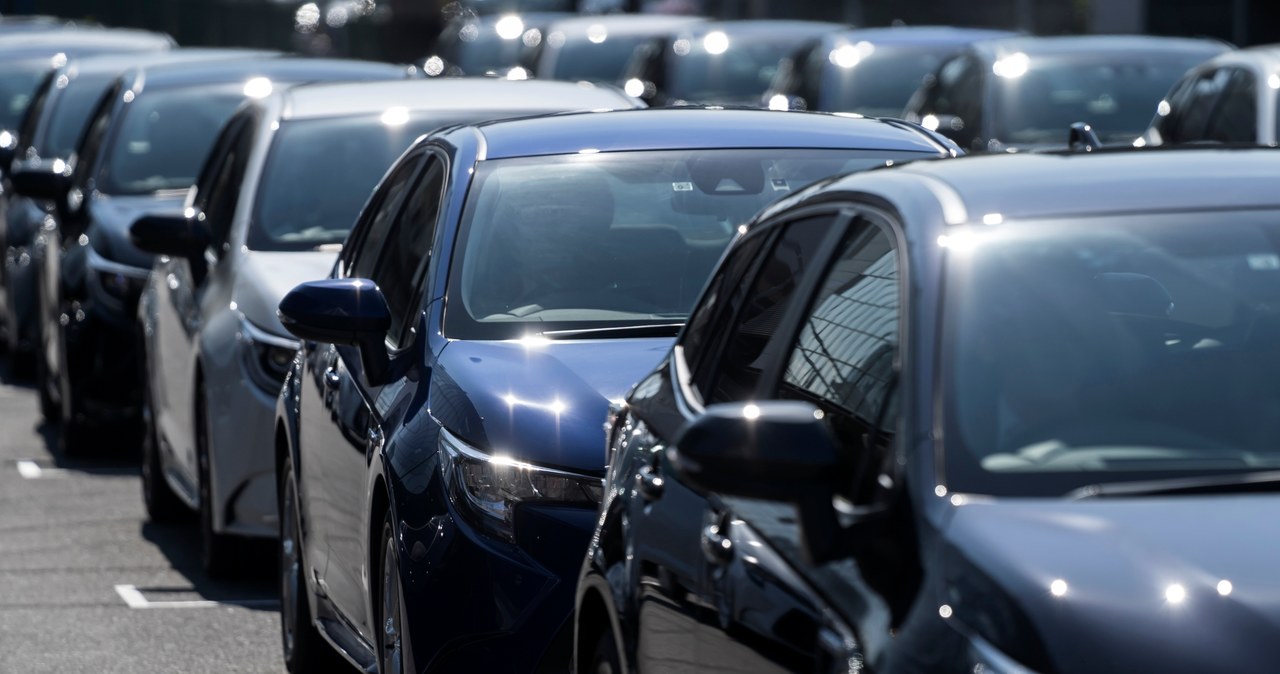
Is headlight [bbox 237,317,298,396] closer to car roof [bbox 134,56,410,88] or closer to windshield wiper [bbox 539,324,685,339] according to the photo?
windshield wiper [bbox 539,324,685,339]

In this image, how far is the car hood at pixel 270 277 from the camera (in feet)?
29.2

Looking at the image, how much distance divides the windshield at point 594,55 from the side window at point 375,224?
19.5 m

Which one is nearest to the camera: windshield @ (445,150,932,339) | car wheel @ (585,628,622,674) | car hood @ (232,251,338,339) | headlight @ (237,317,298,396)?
car wheel @ (585,628,622,674)

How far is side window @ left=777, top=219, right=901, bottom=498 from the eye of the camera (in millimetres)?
3912

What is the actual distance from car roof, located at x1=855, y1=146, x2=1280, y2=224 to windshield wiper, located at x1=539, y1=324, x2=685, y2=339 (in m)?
1.98

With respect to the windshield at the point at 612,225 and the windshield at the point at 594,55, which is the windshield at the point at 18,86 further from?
the windshield at the point at 612,225

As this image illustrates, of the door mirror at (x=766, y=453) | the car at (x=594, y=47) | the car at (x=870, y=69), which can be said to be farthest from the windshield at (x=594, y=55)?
the door mirror at (x=766, y=453)

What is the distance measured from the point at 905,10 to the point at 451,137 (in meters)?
31.6

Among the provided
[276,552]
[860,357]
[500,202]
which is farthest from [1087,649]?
[276,552]

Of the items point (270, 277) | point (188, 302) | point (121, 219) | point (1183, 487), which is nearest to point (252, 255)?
point (270, 277)

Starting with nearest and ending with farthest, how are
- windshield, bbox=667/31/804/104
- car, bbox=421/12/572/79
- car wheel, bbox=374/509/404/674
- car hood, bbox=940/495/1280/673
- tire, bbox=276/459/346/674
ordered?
car hood, bbox=940/495/1280/673, car wheel, bbox=374/509/404/674, tire, bbox=276/459/346/674, windshield, bbox=667/31/804/104, car, bbox=421/12/572/79

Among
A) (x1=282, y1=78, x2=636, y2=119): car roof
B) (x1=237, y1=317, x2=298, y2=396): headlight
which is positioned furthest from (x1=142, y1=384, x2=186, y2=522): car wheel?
(x1=237, y1=317, x2=298, y2=396): headlight

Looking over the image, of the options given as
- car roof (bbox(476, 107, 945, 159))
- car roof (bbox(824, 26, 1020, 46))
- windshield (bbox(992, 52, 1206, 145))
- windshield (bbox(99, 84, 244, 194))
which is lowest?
car roof (bbox(824, 26, 1020, 46))

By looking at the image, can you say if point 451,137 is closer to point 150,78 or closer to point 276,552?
point 276,552
